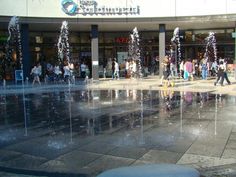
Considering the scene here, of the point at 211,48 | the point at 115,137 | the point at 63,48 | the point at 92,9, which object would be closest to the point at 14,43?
the point at 63,48

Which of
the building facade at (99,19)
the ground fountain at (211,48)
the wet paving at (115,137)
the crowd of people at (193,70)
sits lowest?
the wet paving at (115,137)

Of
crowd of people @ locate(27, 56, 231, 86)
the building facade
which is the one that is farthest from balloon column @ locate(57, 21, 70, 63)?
crowd of people @ locate(27, 56, 231, 86)

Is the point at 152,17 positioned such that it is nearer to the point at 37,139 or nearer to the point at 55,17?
the point at 55,17

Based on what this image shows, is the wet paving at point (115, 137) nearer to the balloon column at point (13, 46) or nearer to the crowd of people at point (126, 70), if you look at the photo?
the crowd of people at point (126, 70)

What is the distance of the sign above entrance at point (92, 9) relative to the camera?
100ft

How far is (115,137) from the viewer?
9.77 m

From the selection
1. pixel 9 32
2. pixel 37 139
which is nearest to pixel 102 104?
pixel 37 139

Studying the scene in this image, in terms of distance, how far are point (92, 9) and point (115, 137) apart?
22.4m

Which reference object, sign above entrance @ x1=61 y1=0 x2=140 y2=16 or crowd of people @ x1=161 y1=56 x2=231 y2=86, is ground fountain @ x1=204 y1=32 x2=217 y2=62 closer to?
crowd of people @ x1=161 y1=56 x2=231 y2=86

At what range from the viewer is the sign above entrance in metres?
30.6

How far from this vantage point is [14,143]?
9.34 m

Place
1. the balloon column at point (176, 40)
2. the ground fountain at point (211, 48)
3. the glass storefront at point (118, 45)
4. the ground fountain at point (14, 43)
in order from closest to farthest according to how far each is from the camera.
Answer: the ground fountain at point (14, 43)
the glass storefront at point (118, 45)
the ground fountain at point (211, 48)
the balloon column at point (176, 40)

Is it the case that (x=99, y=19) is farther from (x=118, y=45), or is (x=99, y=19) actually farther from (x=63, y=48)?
(x=118, y=45)

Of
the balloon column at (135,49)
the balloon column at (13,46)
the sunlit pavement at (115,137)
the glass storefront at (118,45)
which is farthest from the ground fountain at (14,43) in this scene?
the sunlit pavement at (115,137)
